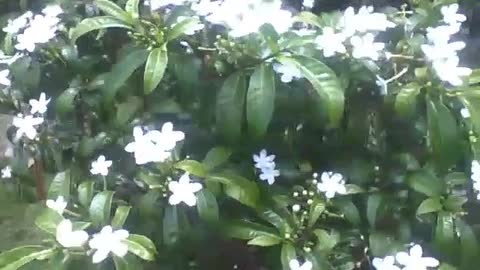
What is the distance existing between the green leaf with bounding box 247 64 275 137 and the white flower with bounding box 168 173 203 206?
0.11m

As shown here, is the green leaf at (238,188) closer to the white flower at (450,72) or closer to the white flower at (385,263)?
the white flower at (385,263)

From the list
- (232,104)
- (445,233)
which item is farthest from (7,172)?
(445,233)

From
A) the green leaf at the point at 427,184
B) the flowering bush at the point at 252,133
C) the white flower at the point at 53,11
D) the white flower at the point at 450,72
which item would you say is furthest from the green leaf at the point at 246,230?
the white flower at the point at 53,11

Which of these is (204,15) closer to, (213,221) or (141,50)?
(141,50)

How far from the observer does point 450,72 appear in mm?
1108

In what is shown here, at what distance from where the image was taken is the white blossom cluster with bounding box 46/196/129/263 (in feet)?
3.47

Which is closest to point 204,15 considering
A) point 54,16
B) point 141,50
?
point 141,50

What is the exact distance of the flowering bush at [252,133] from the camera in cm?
111

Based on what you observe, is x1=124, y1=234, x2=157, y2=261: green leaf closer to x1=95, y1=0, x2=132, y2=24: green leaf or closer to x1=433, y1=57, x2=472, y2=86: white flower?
x1=95, y1=0, x2=132, y2=24: green leaf

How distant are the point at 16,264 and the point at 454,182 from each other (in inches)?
24.4

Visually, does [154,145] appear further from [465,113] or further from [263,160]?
[465,113]

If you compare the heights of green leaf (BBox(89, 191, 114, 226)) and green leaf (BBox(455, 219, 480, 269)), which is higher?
green leaf (BBox(89, 191, 114, 226))

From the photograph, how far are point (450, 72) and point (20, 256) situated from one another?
0.61 meters

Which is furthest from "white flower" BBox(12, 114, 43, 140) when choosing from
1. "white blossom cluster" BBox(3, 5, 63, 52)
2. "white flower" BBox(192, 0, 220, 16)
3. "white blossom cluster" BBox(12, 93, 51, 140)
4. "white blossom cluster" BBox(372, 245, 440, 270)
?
"white blossom cluster" BBox(372, 245, 440, 270)
